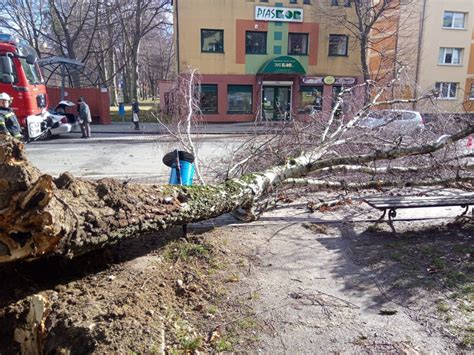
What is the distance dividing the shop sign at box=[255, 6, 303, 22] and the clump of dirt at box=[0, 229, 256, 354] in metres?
22.2

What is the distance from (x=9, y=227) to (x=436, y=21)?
32582 mm

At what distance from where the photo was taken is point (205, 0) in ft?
73.5

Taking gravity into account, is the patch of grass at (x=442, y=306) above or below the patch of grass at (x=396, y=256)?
below

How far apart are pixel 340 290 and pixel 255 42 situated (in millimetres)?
22363

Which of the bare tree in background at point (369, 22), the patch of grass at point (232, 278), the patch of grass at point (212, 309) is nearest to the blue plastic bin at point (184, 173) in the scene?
the patch of grass at point (232, 278)

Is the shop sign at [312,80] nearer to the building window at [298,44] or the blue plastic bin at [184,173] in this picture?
the building window at [298,44]

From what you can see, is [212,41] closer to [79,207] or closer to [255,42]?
[255,42]

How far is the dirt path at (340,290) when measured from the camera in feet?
9.07

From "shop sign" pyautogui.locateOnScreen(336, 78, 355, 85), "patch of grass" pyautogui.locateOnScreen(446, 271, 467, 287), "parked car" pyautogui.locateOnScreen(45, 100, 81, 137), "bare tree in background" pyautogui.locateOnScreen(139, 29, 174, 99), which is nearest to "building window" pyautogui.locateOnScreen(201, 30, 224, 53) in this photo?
"shop sign" pyautogui.locateOnScreen(336, 78, 355, 85)

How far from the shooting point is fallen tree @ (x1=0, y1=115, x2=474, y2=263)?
2512mm

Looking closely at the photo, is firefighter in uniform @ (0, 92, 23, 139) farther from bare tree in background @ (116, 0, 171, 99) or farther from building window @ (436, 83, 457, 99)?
building window @ (436, 83, 457, 99)

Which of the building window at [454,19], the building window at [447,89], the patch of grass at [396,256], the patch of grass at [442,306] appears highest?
the building window at [454,19]

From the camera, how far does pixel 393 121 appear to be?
7.91 meters

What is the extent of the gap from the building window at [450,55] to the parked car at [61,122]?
26522 mm
